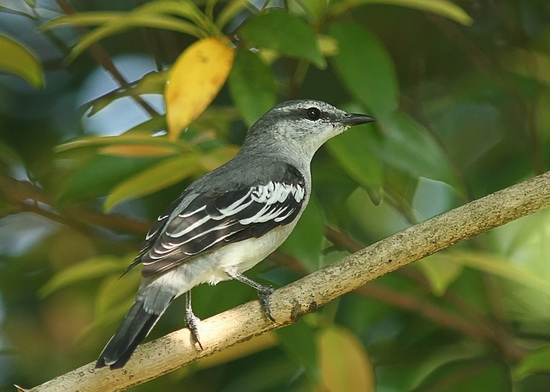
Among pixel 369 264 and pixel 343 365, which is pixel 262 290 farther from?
pixel 343 365

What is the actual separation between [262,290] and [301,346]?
0.37 m

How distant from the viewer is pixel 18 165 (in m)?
4.89

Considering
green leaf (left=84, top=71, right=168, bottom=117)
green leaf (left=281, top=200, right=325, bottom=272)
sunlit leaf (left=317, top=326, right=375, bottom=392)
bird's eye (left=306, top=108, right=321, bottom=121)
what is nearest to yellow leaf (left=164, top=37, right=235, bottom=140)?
green leaf (left=84, top=71, right=168, bottom=117)

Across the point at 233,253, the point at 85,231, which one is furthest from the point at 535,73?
the point at 85,231

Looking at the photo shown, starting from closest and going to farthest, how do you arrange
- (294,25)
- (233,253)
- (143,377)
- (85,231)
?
(143,377) < (294,25) < (233,253) < (85,231)

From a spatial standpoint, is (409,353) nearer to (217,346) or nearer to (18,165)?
(217,346)

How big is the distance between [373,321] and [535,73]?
1649 millimetres

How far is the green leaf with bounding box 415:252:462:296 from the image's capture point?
3.77m

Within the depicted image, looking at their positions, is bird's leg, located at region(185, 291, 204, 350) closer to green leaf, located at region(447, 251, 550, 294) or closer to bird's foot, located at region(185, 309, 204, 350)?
bird's foot, located at region(185, 309, 204, 350)

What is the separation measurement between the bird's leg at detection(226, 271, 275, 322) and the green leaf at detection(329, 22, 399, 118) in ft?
2.80

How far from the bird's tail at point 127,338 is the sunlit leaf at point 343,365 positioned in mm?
951

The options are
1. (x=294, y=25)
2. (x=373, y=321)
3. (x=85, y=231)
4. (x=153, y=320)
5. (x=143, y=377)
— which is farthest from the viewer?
(x=85, y=231)

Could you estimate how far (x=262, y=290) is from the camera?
374 cm

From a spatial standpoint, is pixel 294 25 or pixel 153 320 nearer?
pixel 153 320
